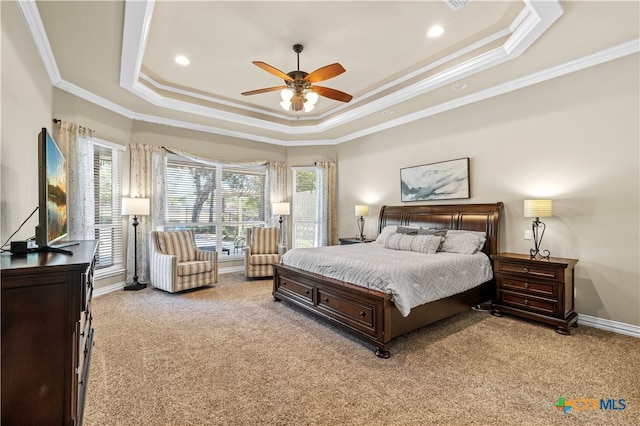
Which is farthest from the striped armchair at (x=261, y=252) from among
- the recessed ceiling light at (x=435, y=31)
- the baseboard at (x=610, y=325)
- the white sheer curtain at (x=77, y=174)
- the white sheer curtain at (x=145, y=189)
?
the baseboard at (x=610, y=325)

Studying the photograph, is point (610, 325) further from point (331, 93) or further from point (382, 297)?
point (331, 93)

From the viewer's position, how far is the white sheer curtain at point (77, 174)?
3.98m

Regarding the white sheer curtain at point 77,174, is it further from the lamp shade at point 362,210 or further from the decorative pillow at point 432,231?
the decorative pillow at point 432,231

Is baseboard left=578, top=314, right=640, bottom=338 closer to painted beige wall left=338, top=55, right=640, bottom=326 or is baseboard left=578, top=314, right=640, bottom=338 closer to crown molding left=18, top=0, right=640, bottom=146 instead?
painted beige wall left=338, top=55, right=640, bottom=326

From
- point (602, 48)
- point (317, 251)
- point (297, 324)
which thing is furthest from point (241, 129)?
point (602, 48)

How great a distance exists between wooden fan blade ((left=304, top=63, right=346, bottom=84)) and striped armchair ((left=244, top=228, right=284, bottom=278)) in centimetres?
331

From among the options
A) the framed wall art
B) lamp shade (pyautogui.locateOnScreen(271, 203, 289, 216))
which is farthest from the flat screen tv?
the framed wall art

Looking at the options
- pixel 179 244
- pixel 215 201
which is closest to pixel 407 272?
pixel 179 244

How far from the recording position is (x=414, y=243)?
3986mm

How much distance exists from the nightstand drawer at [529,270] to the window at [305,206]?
386cm

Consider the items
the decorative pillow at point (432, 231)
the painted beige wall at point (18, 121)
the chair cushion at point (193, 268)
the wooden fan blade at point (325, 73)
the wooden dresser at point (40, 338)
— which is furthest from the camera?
the chair cushion at point (193, 268)

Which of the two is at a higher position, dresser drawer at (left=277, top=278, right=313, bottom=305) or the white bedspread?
the white bedspread

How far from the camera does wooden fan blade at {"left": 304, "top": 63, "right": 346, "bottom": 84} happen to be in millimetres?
2896

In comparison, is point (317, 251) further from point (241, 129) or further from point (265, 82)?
point (241, 129)
